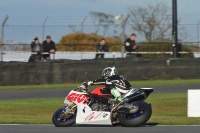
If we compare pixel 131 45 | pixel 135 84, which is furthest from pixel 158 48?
pixel 135 84

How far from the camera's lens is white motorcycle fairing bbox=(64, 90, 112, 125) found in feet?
37.3

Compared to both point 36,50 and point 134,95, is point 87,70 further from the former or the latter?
point 134,95

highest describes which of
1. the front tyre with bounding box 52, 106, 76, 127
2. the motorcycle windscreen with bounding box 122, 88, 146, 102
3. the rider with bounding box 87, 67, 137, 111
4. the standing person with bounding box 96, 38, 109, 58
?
the standing person with bounding box 96, 38, 109, 58

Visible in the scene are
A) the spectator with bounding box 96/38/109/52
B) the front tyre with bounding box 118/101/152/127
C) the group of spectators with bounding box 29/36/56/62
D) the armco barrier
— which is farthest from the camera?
the spectator with bounding box 96/38/109/52

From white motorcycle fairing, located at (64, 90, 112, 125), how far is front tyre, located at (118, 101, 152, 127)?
1.05 ft

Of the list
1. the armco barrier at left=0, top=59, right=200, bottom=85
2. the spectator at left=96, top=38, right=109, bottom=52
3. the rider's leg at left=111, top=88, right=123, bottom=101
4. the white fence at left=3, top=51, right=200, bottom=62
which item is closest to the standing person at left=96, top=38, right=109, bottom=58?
the spectator at left=96, top=38, right=109, bottom=52

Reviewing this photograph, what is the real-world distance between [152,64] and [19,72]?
17.1 feet

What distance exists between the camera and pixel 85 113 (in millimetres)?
11508

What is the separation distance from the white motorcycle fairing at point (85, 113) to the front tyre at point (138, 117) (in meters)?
0.32

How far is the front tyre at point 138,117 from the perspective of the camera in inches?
430

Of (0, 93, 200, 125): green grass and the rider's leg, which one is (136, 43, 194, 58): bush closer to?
(0, 93, 200, 125): green grass

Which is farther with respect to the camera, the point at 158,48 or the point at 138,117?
the point at 158,48

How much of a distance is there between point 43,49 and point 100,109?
14.6 metres

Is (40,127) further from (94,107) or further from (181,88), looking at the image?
(181,88)
